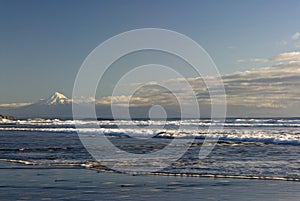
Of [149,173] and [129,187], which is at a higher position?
[149,173]

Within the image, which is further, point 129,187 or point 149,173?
point 149,173

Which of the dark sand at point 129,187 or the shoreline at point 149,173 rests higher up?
the shoreline at point 149,173

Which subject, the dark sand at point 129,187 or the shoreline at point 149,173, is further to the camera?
the shoreline at point 149,173

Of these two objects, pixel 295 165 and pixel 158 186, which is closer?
pixel 158 186

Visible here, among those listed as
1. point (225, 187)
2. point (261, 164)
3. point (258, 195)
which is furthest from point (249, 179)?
point (261, 164)

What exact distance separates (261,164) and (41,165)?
31.1ft

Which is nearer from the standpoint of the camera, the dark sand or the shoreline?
the dark sand

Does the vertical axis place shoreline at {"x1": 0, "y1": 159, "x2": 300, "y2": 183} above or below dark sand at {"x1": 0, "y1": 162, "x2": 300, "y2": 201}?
above

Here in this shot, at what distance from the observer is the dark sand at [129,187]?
12742mm

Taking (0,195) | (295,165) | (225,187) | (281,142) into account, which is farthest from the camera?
(281,142)

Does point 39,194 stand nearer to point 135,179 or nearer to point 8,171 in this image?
point 135,179

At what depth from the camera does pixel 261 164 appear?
806 inches

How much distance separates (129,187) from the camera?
47.2 feet

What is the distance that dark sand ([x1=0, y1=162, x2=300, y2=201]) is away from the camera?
12.7 meters
